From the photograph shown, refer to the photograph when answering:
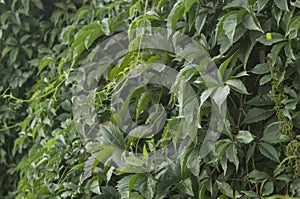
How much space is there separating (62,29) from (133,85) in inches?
33.5

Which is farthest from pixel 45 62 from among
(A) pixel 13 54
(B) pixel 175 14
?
(B) pixel 175 14

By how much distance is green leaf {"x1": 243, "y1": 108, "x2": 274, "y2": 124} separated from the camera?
4.23ft

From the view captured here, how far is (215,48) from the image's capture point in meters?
1.41

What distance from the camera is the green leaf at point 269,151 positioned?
1.24 m

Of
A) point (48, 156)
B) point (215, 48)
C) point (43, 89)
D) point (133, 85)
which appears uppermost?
point (215, 48)

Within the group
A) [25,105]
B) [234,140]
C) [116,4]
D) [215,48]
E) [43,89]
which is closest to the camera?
[234,140]

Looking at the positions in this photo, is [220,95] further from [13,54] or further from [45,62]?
[13,54]

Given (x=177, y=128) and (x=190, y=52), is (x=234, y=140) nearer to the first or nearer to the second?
(x=177, y=128)

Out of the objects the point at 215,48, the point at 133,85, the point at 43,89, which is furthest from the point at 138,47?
the point at 43,89

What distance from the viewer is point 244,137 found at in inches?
49.0

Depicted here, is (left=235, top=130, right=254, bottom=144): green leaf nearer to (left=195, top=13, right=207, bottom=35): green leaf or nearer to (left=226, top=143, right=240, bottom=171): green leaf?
(left=226, top=143, right=240, bottom=171): green leaf

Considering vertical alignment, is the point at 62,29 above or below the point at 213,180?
above

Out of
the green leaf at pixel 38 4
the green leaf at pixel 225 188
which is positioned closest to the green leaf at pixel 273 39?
the green leaf at pixel 225 188

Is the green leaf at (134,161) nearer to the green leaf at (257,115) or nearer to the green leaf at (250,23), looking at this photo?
the green leaf at (257,115)
